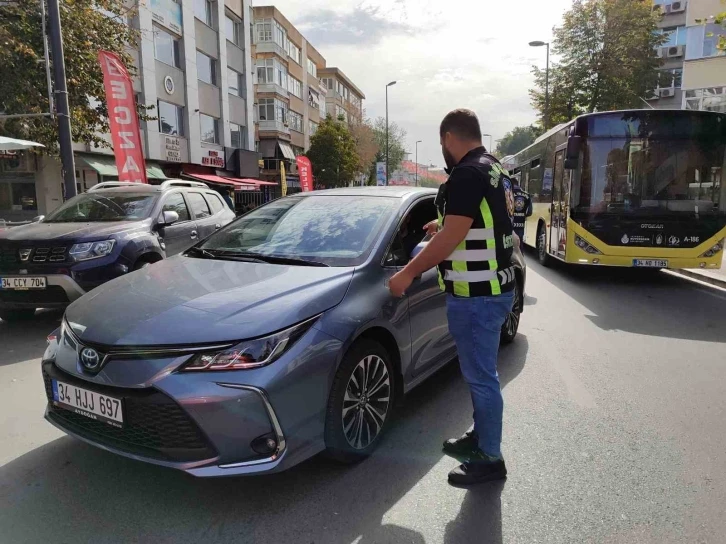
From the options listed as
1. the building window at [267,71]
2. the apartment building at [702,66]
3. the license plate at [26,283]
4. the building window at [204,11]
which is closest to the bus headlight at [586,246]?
the license plate at [26,283]

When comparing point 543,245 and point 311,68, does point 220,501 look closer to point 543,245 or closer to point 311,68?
point 543,245

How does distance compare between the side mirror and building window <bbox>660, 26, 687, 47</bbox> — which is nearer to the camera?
the side mirror

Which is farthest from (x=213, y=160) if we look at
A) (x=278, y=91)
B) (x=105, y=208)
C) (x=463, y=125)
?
(x=463, y=125)

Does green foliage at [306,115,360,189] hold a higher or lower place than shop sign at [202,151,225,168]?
higher

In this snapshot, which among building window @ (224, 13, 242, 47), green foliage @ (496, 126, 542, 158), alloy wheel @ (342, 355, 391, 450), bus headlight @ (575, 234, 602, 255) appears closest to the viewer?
alloy wheel @ (342, 355, 391, 450)

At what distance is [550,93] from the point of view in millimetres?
26547

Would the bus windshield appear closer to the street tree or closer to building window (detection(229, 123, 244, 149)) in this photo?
the street tree

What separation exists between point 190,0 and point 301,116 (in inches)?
869

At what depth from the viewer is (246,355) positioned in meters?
2.43

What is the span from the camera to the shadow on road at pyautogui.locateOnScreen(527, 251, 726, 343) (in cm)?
626

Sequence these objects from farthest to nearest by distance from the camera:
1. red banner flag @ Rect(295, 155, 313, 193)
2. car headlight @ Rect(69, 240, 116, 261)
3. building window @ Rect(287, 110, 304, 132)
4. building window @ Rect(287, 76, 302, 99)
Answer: building window @ Rect(287, 110, 304, 132)
building window @ Rect(287, 76, 302, 99)
red banner flag @ Rect(295, 155, 313, 193)
car headlight @ Rect(69, 240, 116, 261)

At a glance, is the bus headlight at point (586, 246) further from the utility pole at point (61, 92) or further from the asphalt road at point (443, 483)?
the utility pole at point (61, 92)

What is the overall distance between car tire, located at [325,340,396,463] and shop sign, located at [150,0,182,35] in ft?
82.8

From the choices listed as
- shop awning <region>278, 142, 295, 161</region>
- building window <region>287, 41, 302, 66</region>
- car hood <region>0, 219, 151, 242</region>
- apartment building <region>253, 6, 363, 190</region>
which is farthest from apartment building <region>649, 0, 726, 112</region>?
building window <region>287, 41, 302, 66</region>
